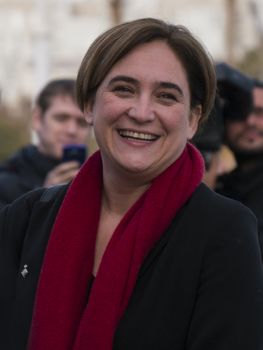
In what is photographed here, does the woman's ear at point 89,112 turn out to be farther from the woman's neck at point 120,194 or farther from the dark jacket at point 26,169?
the dark jacket at point 26,169

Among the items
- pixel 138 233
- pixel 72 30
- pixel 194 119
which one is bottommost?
pixel 72 30

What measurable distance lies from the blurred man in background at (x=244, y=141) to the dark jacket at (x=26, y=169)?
1.00 m

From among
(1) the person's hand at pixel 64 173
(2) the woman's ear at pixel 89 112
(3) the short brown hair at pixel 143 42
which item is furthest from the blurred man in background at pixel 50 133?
(3) the short brown hair at pixel 143 42

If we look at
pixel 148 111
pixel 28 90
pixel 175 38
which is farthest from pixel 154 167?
pixel 28 90

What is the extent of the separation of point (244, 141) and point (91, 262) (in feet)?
7.01

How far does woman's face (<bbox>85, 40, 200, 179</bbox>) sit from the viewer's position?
2717 mm

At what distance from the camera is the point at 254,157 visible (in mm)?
4742

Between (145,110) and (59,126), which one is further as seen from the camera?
(59,126)

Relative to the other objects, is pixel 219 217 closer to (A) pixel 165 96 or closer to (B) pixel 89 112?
(A) pixel 165 96

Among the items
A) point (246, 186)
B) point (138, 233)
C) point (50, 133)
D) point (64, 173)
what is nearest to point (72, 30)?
point (50, 133)

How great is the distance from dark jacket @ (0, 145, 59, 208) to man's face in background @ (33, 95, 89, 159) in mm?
87

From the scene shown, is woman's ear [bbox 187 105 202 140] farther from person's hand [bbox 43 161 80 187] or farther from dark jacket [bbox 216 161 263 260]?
person's hand [bbox 43 161 80 187]

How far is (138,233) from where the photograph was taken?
2.63 meters

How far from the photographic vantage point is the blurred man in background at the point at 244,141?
4.28 metres
